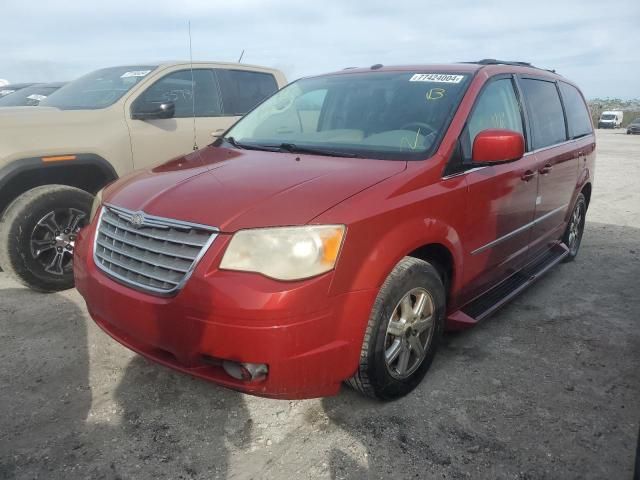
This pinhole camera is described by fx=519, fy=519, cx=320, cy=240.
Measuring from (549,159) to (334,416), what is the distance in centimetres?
262

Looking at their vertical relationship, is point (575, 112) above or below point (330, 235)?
above

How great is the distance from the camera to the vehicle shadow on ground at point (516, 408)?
2305mm

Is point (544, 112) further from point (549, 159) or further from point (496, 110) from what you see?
point (496, 110)

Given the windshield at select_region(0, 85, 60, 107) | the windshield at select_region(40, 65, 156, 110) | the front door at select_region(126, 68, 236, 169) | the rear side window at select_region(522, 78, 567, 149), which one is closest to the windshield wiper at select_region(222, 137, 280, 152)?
the front door at select_region(126, 68, 236, 169)

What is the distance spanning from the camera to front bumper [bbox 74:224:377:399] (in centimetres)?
212

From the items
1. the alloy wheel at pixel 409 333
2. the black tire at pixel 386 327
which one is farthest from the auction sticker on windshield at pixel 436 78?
the alloy wheel at pixel 409 333

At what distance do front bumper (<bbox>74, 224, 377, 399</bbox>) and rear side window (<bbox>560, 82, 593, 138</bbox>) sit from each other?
337 centimetres

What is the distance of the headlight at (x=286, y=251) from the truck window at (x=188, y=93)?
3023 millimetres

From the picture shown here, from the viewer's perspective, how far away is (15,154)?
12.5 feet

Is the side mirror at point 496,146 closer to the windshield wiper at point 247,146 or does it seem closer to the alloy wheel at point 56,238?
the windshield wiper at point 247,146

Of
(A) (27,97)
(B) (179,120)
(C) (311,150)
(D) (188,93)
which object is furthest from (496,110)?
(A) (27,97)

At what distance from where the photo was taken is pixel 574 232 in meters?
5.32

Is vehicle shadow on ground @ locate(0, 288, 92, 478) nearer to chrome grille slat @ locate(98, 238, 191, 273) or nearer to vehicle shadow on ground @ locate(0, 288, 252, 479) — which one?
vehicle shadow on ground @ locate(0, 288, 252, 479)

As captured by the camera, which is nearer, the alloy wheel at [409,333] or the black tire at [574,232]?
the alloy wheel at [409,333]
